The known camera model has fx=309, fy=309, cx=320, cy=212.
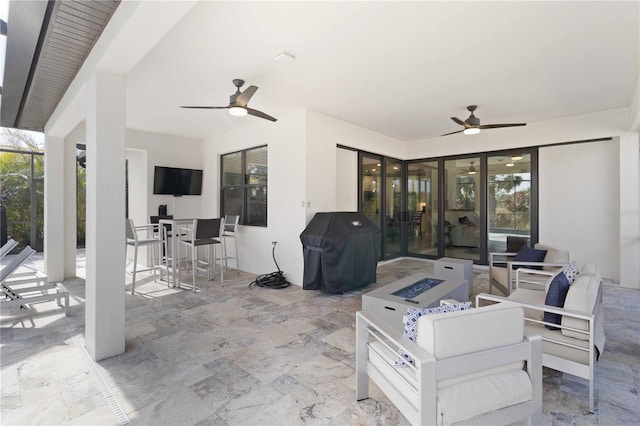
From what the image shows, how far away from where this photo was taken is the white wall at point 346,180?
589 cm

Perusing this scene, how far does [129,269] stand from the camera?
20.5ft

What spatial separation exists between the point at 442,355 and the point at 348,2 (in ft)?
8.27

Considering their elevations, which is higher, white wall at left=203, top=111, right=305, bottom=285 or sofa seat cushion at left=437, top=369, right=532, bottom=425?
white wall at left=203, top=111, right=305, bottom=285

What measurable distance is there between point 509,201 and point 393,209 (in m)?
2.34

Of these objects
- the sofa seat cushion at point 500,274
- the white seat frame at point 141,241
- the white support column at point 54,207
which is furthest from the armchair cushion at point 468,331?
the white support column at point 54,207

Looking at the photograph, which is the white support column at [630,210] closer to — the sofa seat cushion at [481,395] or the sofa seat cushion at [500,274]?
the sofa seat cushion at [500,274]

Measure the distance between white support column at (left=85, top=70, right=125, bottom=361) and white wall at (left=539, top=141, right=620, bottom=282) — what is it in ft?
22.0

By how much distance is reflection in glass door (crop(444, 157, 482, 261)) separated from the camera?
662 cm

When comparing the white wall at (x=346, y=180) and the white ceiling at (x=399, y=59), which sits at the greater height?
the white ceiling at (x=399, y=59)

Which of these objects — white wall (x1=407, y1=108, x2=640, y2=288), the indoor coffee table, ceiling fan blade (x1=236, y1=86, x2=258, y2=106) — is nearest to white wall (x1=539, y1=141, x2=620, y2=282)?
white wall (x1=407, y1=108, x2=640, y2=288)

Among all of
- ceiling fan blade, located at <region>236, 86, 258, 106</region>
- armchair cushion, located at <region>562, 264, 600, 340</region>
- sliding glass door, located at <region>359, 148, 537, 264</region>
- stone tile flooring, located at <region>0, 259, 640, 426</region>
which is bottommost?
stone tile flooring, located at <region>0, 259, 640, 426</region>

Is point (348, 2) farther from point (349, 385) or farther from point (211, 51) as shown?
point (349, 385)

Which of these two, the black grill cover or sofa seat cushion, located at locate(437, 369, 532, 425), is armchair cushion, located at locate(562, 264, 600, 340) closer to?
sofa seat cushion, located at locate(437, 369, 532, 425)

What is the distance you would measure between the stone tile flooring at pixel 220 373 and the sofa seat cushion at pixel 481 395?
655 mm
